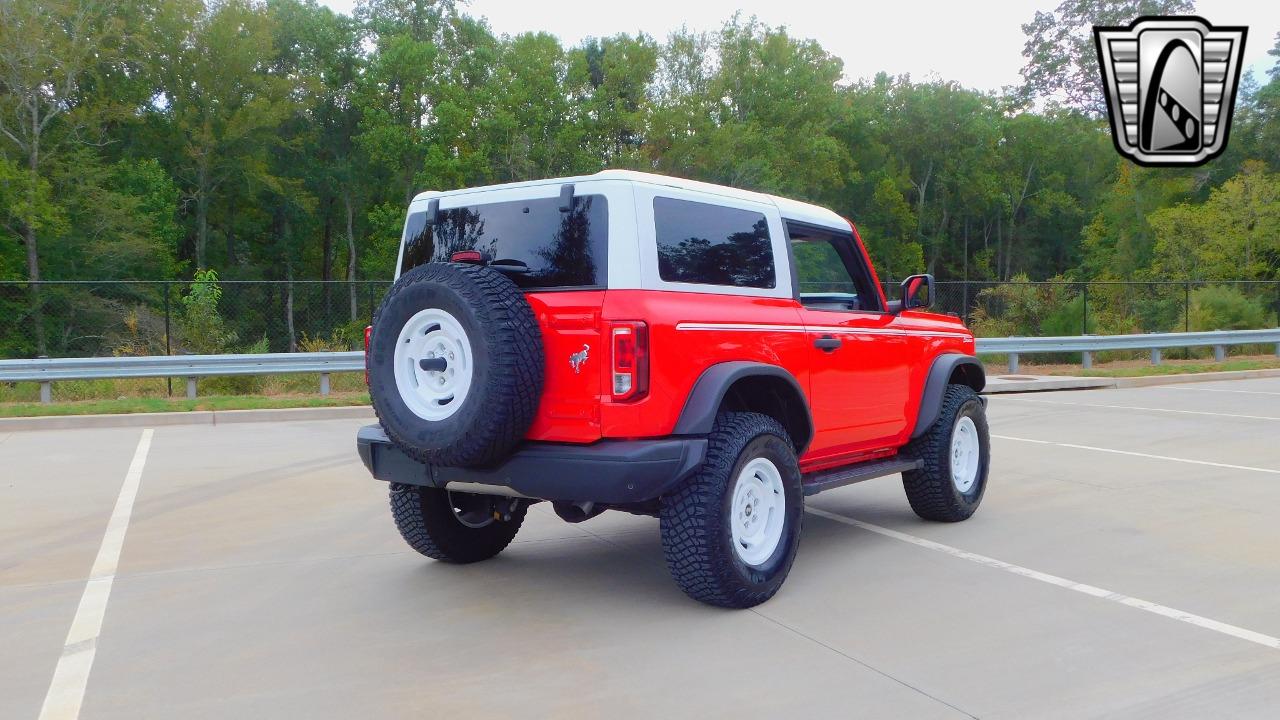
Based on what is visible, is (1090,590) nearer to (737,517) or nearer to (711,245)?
(737,517)

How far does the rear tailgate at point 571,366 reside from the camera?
498 cm

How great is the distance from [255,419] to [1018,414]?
1057cm

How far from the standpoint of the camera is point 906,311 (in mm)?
7242

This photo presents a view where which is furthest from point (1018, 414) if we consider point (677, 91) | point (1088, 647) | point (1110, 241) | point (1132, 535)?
point (1110, 241)

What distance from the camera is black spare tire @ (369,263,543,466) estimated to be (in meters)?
4.89

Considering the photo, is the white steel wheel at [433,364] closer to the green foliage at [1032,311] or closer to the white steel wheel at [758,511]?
the white steel wheel at [758,511]

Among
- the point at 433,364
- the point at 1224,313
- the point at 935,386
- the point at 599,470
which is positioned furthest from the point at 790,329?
the point at 1224,313

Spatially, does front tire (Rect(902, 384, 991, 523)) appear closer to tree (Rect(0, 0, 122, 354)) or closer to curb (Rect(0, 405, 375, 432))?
curb (Rect(0, 405, 375, 432))

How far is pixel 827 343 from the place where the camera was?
20.3 feet

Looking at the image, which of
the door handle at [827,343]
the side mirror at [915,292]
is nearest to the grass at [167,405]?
the side mirror at [915,292]

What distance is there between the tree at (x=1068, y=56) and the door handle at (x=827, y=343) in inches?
2520

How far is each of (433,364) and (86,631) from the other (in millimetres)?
2099

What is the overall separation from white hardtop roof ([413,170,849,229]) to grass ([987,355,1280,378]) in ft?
50.4

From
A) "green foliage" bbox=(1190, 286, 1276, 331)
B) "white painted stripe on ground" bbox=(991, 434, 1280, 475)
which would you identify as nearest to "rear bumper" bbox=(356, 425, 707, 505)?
"white painted stripe on ground" bbox=(991, 434, 1280, 475)
